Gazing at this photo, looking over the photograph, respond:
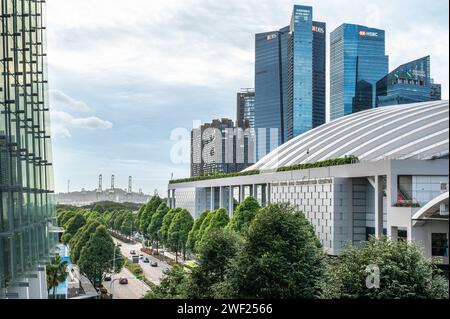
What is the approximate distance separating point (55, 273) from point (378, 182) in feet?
42.2

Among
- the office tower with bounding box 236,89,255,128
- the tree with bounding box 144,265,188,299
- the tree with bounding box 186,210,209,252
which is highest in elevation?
the office tower with bounding box 236,89,255,128

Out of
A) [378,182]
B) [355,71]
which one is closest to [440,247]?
[378,182]

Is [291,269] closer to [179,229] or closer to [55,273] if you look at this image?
[55,273]

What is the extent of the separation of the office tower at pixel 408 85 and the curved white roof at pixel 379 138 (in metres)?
12.6

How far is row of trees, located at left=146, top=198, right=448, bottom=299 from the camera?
10656mm

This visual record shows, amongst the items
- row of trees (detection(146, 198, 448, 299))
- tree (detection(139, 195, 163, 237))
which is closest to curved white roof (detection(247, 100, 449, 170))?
row of trees (detection(146, 198, 448, 299))

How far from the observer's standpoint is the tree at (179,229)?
1560 inches

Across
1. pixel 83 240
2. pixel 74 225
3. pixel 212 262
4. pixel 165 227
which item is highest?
pixel 212 262

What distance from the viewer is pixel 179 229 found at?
40.1 m

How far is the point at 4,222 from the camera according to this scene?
8891mm

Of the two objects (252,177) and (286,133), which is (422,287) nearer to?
(252,177)

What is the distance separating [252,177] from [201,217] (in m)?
4.22

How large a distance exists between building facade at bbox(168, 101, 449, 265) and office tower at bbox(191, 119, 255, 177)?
13.8m

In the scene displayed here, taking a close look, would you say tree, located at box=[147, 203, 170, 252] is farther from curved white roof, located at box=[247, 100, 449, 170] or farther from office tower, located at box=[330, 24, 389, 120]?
office tower, located at box=[330, 24, 389, 120]
